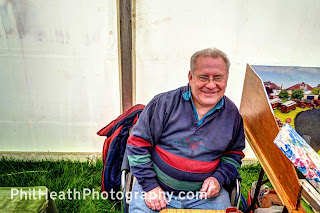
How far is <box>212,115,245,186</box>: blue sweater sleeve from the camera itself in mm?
2006

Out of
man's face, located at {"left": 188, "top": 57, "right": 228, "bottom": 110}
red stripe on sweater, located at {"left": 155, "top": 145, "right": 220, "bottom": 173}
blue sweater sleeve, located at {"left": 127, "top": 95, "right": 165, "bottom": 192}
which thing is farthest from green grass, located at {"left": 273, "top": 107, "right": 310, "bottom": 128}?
blue sweater sleeve, located at {"left": 127, "top": 95, "right": 165, "bottom": 192}

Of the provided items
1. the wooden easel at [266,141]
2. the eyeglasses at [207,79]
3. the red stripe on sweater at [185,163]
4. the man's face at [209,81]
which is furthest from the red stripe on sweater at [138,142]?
the wooden easel at [266,141]

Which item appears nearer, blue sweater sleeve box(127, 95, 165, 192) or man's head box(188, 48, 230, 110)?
man's head box(188, 48, 230, 110)

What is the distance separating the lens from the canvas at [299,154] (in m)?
1.25

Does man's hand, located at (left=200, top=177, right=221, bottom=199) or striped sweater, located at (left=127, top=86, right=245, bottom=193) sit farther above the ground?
striped sweater, located at (left=127, top=86, right=245, bottom=193)

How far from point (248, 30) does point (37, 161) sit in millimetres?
3122

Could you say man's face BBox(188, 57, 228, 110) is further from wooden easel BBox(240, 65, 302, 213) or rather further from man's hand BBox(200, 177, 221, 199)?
man's hand BBox(200, 177, 221, 199)

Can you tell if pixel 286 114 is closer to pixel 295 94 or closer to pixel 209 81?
pixel 295 94

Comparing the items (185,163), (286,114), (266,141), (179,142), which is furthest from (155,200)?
(286,114)

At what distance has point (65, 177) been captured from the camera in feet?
9.74

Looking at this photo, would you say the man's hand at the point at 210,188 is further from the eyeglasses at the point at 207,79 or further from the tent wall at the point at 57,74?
the tent wall at the point at 57,74

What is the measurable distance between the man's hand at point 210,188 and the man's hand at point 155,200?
301mm

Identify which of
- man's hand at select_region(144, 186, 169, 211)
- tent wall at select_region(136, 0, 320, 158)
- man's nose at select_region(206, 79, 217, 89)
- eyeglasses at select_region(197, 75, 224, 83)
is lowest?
man's hand at select_region(144, 186, 169, 211)

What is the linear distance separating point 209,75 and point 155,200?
1010 millimetres
